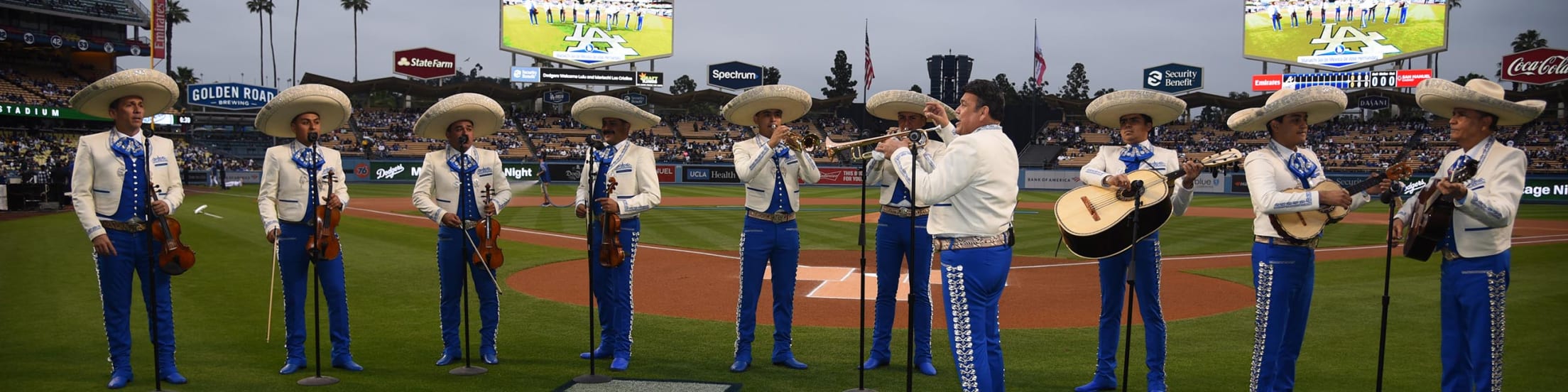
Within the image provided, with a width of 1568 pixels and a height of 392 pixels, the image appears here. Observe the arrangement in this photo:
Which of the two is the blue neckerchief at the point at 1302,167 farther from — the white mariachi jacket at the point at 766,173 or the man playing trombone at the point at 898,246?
the white mariachi jacket at the point at 766,173

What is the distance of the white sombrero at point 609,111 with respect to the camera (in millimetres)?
8461

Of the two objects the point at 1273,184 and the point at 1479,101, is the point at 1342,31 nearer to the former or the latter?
the point at 1479,101

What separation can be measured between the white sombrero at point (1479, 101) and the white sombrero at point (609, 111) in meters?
5.70

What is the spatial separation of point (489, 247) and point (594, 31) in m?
55.8

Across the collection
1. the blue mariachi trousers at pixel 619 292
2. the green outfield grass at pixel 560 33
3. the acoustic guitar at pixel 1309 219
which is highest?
the green outfield grass at pixel 560 33

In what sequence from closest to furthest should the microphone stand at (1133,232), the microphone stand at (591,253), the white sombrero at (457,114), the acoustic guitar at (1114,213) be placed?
the microphone stand at (1133,232) < the acoustic guitar at (1114,213) < the microphone stand at (591,253) < the white sombrero at (457,114)

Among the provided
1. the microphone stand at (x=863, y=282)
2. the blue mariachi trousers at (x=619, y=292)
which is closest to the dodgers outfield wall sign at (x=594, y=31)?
the blue mariachi trousers at (x=619, y=292)

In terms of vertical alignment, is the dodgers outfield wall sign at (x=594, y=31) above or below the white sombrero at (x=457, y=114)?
above

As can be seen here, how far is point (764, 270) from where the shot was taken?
812 centimetres

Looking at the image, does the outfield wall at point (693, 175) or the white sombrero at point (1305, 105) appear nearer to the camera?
the white sombrero at point (1305, 105)

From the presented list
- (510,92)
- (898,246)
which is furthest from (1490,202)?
(510,92)

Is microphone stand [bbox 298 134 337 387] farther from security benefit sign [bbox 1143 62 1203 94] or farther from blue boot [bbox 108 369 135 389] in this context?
security benefit sign [bbox 1143 62 1203 94]

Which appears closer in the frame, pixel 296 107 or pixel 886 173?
pixel 296 107

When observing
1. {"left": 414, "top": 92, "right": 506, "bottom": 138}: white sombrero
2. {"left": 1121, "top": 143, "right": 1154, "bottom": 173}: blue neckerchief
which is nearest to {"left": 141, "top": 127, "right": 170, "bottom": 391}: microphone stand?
{"left": 414, "top": 92, "right": 506, "bottom": 138}: white sombrero
